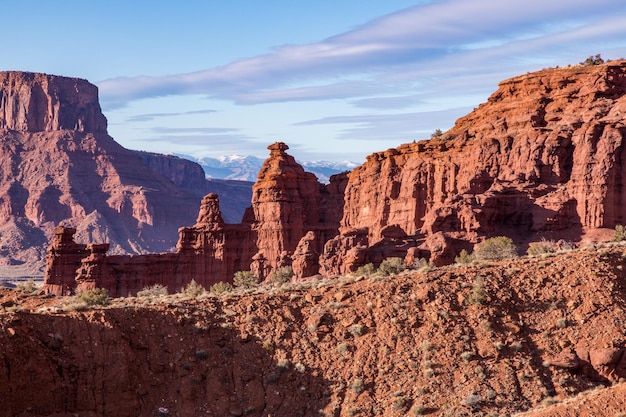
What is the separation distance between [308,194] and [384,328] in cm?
6393

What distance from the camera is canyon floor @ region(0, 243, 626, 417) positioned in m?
36.5

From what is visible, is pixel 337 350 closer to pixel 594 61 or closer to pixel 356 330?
pixel 356 330

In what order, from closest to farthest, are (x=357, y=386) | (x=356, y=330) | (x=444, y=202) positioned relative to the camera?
(x=357, y=386), (x=356, y=330), (x=444, y=202)

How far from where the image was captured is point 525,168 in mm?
74250

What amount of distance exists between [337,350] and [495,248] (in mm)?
27422

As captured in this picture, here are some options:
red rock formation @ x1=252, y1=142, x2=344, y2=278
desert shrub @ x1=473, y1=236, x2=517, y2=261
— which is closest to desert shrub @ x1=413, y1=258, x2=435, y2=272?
desert shrub @ x1=473, y1=236, x2=517, y2=261

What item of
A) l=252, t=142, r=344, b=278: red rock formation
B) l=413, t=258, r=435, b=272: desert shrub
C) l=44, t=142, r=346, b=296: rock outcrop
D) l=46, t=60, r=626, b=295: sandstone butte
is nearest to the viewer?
l=413, t=258, r=435, b=272: desert shrub

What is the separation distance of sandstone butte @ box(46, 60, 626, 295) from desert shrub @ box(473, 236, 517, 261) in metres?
2.50

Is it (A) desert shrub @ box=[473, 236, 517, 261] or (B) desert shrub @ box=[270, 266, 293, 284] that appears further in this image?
(B) desert shrub @ box=[270, 266, 293, 284]

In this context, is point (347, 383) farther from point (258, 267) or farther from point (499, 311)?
point (258, 267)

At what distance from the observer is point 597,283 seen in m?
43.1

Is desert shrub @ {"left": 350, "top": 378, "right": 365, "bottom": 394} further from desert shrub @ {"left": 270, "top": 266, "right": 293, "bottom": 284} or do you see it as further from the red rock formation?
the red rock formation

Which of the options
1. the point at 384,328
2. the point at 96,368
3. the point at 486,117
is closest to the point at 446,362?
the point at 384,328

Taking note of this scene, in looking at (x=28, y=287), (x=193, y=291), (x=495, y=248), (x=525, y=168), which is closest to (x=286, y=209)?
(x=525, y=168)
